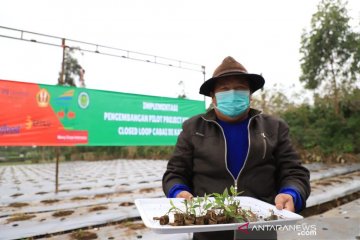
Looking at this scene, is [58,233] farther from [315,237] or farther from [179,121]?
[179,121]

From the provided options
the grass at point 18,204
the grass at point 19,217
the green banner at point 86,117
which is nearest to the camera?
the grass at point 19,217

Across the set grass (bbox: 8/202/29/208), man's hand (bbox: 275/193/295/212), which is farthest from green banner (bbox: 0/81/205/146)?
man's hand (bbox: 275/193/295/212)

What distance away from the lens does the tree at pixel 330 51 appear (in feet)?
37.7

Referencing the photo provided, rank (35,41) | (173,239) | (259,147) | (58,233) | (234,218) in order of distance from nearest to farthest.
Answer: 1. (234,218)
2. (259,147)
3. (173,239)
4. (58,233)
5. (35,41)

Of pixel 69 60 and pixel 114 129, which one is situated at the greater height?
pixel 69 60

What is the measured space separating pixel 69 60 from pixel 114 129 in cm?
1303

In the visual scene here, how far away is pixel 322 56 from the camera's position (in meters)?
12.0

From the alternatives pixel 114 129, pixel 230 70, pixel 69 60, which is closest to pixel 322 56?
pixel 114 129

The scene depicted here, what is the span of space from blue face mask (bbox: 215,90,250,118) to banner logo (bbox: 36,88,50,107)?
3.80 m

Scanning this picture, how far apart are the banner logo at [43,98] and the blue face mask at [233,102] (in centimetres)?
380

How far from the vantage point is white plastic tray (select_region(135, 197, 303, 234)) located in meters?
0.90

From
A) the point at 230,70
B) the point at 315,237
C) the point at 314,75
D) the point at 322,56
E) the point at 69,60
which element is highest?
the point at 69,60

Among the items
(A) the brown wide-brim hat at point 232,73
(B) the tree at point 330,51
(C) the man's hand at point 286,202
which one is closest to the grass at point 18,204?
(A) the brown wide-brim hat at point 232,73

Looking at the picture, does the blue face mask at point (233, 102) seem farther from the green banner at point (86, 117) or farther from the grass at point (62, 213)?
the green banner at point (86, 117)
